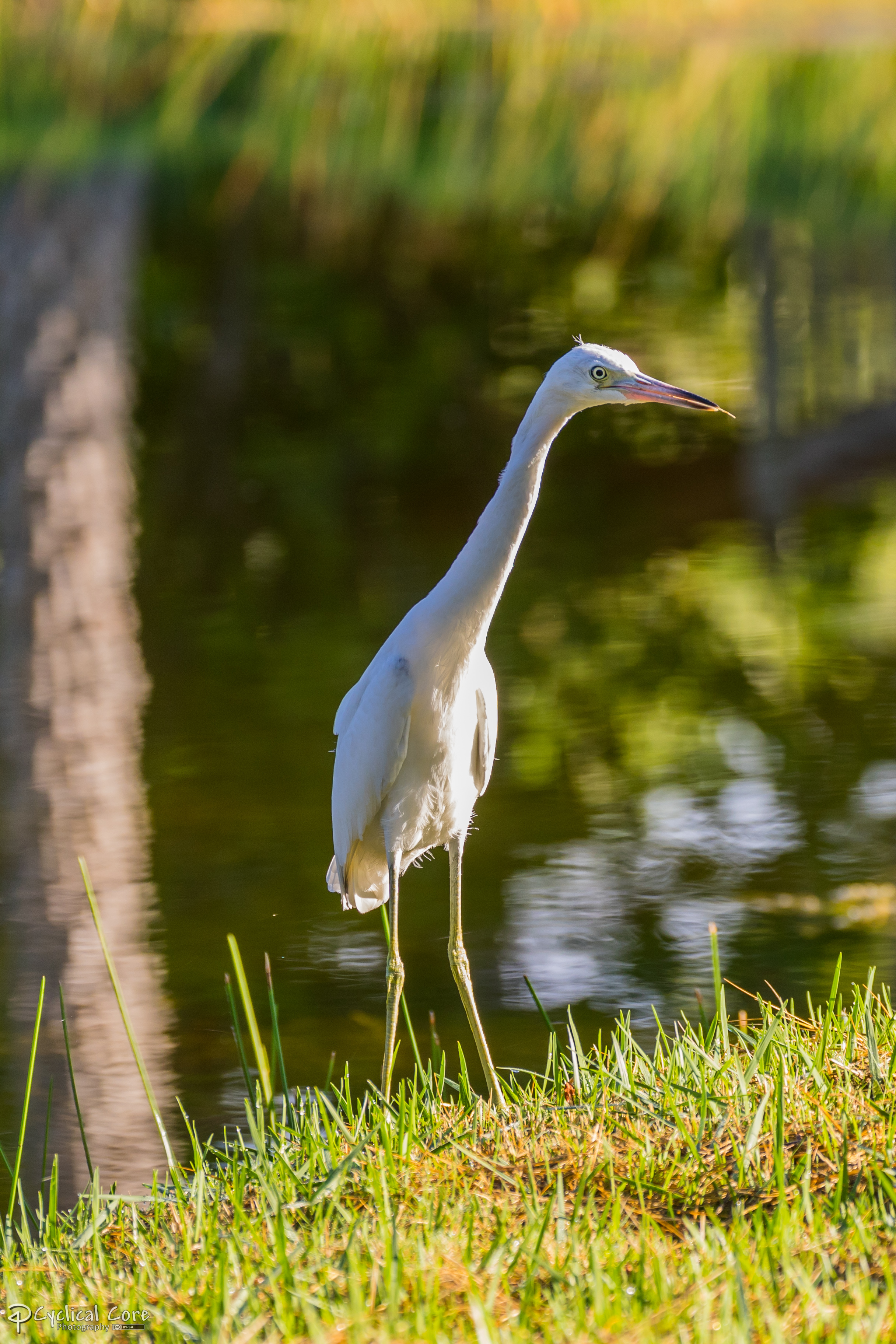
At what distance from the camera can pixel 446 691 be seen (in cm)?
289

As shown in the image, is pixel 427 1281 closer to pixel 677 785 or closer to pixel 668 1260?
pixel 668 1260

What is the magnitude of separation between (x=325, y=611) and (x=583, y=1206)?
4716 millimetres

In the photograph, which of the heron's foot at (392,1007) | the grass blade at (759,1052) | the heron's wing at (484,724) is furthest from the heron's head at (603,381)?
the heron's foot at (392,1007)

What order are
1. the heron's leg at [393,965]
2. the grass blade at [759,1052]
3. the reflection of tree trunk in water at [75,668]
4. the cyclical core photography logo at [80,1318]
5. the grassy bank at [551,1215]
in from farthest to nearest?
the reflection of tree trunk in water at [75,668] < the heron's leg at [393,965] < the grass blade at [759,1052] < the cyclical core photography logo at [80,1318] < the grassy bank at [551,1215]

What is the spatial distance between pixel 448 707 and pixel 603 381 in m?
0.67

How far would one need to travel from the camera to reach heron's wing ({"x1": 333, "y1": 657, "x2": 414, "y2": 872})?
9.43 feet

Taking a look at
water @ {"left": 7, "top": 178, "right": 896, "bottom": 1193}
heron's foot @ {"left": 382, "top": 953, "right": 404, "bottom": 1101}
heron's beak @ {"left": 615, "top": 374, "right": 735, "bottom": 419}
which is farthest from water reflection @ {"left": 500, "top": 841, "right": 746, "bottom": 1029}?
heron's beak @ {"left": 615, "top": 374, "right": 735, "bottom": 419}

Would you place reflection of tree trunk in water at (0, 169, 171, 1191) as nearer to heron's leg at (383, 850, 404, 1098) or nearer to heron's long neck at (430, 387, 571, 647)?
heron's leg at (383, 850, 404, 1098)

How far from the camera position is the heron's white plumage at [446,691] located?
2615 millimetres

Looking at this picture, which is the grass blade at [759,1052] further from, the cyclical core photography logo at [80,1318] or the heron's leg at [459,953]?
the cyclical core photography logo at [80,1318]

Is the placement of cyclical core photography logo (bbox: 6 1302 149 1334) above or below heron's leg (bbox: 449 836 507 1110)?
below

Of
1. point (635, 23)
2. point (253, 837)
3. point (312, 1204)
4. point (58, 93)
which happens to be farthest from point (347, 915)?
point (635, 23)

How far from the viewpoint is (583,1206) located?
2352 millimetres

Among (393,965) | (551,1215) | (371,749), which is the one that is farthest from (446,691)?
(551,1215)
